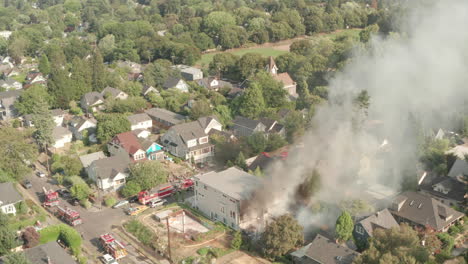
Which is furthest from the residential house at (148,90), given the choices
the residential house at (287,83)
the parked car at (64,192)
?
the parked car at (64,192)

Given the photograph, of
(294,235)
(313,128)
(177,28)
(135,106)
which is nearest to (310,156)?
(313,128)

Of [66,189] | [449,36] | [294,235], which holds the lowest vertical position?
[66,189]

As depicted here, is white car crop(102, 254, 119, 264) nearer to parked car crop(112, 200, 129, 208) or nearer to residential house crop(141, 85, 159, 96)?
parked car crop(112, 200, 129, 208)

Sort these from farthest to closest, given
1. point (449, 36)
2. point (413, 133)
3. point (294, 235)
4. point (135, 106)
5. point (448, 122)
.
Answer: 1. point (135, 106)
2. point (448, 122)
3. point (413, 133)
4. point (449, 36)
5. point (294, 235)

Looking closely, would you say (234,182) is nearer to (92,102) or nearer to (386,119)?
(386,119)

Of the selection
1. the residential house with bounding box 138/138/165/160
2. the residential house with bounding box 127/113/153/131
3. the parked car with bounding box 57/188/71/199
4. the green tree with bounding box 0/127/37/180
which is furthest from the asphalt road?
the residential house with bounding box 127/113/153/131

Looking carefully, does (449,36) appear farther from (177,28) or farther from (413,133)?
(177,28)
